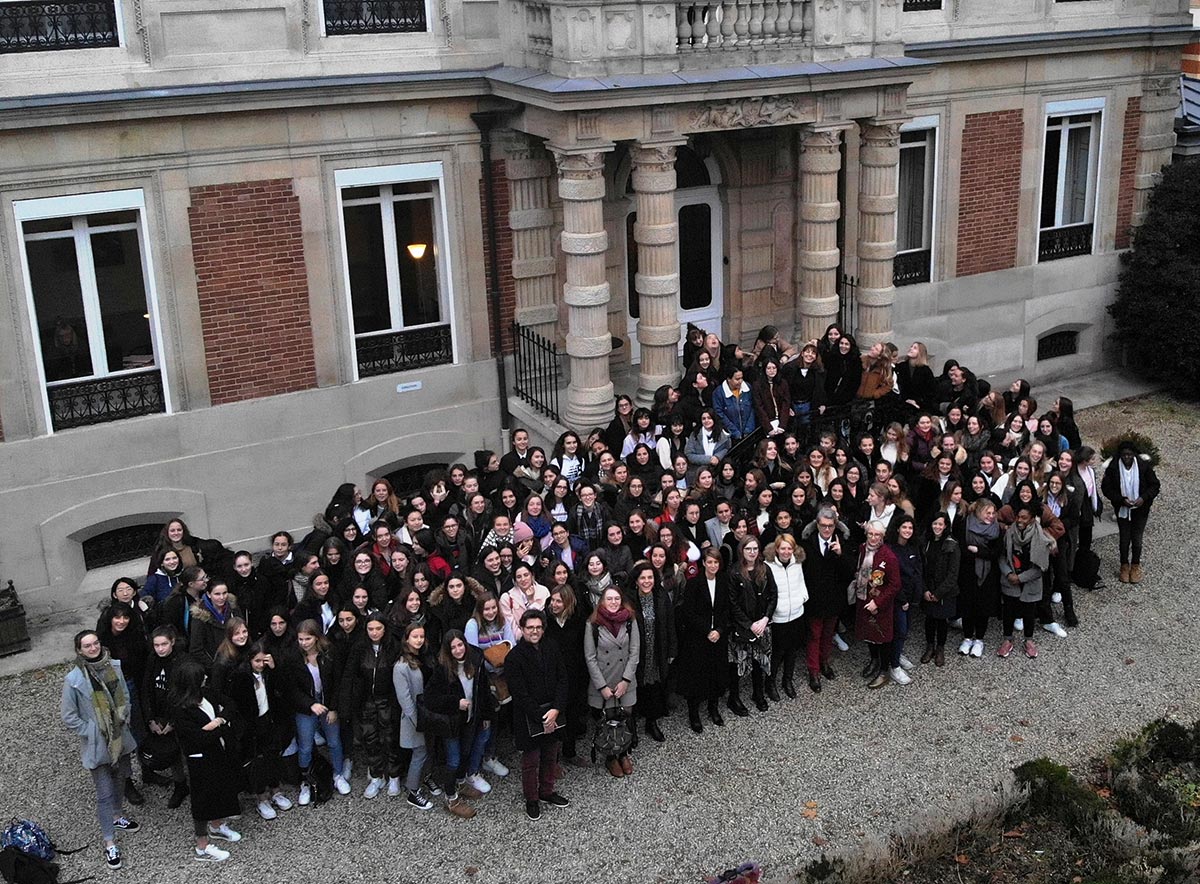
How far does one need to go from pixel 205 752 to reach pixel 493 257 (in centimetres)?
759

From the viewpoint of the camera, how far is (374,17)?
47.3 feet

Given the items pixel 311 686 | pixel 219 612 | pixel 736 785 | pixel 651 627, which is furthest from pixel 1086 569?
pixel 219 612

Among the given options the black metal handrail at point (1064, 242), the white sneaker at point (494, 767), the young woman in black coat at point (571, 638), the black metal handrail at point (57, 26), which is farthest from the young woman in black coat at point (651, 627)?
the black metal handrail at point (1064, 242)

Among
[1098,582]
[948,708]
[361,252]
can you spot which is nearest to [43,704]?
[361,252]

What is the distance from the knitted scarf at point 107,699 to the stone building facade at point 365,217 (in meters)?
4.88

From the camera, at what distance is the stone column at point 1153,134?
19.5m

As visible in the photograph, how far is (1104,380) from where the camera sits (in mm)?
20250

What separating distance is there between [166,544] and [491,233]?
581 cm

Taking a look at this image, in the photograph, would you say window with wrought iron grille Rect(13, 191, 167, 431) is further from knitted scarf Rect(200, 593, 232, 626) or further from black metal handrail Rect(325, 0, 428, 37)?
knitted scarf Rect(200, 593, 232, 626)

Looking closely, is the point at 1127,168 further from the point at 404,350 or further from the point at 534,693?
the point at 534,693

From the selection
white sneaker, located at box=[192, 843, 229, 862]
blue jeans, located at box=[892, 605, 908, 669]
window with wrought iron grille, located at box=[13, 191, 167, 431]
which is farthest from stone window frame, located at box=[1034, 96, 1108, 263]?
white sneaker, located at box=[192, 843, 229, 862]

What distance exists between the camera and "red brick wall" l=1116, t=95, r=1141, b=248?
19.5 meters

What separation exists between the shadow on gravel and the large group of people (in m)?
1.96

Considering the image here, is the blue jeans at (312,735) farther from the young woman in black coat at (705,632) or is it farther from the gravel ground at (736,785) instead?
Answer: the young woman in black coat at (705,632)
